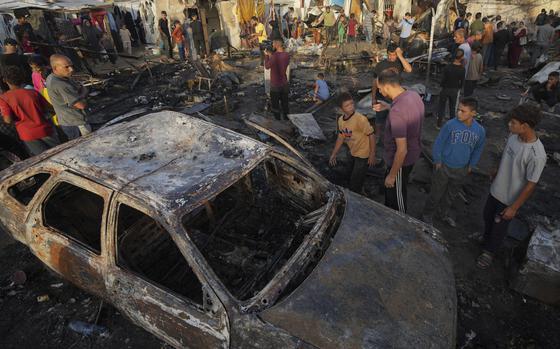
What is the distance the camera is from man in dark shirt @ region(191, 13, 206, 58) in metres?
14.3

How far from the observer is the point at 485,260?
12.5ft

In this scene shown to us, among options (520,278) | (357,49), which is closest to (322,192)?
(520,278)

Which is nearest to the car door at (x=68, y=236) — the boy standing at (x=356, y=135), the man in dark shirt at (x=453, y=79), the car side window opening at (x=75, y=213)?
the car side window opening at (x=75, y=213)

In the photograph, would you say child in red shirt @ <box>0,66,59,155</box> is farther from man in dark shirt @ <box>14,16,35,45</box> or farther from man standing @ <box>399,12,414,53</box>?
man standing @ <box>399,12,414,53</box>

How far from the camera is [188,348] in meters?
2.47

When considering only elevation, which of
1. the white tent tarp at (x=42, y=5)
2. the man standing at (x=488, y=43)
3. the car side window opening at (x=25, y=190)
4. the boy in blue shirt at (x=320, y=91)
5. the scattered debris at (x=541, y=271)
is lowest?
the scattered debris at (x=541, y=271)

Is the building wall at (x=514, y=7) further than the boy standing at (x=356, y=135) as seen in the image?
Yes

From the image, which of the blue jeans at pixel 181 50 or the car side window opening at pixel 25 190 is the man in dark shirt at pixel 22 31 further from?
the car side window opening at pixel 25 190

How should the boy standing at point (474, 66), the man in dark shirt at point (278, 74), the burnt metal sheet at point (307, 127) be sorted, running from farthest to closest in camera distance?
the boy standing at point (474, 66)
the man in dark shirt at point (278, 74)
the burnt metal sheet at point (307, 127)

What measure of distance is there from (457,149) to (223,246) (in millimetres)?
2800

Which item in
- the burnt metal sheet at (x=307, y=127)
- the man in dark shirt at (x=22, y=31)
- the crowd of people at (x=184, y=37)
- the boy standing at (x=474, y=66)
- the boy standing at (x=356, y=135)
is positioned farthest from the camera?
the crowd of people at (x=184, y=37)

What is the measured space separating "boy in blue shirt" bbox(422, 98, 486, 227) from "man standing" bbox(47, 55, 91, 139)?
16.3 ft

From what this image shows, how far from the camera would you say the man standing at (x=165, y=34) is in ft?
47.4

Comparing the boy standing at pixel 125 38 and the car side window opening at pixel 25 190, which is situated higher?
the boy standing at pixel 125 38
